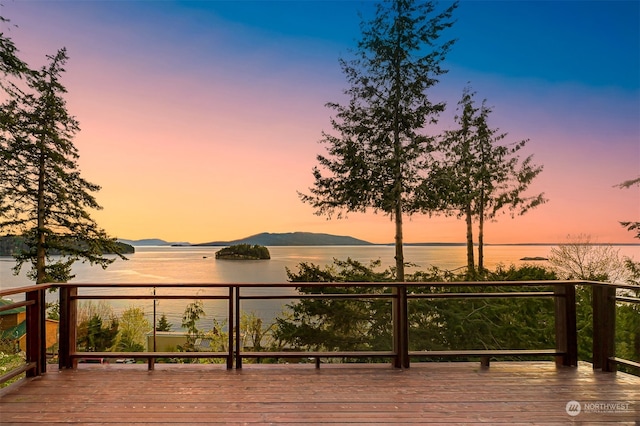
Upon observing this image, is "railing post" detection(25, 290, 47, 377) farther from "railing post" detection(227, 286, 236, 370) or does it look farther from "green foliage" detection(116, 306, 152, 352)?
"railing post" detection(227, 286, 236, 370)

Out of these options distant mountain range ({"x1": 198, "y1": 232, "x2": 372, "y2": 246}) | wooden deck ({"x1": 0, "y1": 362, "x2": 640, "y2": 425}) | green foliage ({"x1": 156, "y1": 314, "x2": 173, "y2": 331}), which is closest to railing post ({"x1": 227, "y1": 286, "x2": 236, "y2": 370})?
wooden deck ({"x1": 0, "y1": 362, "x2": 640, "y2": 425})

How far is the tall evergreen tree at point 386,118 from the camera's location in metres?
11.0

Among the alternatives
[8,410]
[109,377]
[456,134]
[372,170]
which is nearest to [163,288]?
[109,377]

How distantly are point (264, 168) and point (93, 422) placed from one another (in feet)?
34.2

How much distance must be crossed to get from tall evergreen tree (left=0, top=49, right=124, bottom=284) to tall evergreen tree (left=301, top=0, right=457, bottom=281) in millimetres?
8454

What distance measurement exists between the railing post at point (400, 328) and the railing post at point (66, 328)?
11.4 ft

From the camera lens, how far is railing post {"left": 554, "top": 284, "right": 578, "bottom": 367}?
4.30m

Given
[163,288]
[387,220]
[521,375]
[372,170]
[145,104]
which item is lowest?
[521,375]

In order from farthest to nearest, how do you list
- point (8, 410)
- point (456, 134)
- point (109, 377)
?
point (456, 134), point (109, 377), point (8, 410)

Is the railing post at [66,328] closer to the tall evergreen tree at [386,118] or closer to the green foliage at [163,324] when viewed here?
the green foliage at [163,324]

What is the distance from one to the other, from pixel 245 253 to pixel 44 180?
35.4 ft

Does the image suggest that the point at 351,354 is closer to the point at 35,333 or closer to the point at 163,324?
the point at 163,324

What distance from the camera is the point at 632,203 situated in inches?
492

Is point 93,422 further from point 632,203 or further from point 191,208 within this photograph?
point 632,203
